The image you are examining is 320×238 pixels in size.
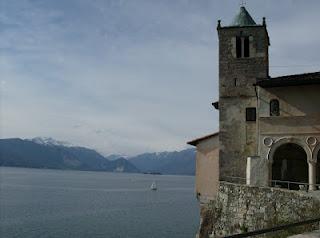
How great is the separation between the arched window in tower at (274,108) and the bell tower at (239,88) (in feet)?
5.52

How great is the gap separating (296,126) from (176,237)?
31.3 meters

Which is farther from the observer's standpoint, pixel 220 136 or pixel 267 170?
pixel 220 136

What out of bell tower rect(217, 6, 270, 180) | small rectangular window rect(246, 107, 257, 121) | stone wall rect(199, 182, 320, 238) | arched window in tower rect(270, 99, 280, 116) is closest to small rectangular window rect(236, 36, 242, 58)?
bell tower rect(217, 6, 270, 180)

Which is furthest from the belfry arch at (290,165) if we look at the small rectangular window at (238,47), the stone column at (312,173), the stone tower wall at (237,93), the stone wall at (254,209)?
the small rectangular window at (238,47)

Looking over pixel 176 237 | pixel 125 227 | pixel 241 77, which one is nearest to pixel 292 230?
pixel 241 77

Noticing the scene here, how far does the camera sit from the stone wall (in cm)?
2220

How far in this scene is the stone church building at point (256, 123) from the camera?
27.9m

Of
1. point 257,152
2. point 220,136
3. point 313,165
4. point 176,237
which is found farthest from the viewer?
point 176,237

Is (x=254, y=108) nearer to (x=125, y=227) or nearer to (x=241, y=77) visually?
(x=241, y=77)

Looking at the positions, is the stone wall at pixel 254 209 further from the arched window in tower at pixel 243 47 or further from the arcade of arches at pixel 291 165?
the arched window in tower at pixel 243 47

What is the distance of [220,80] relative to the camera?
32188mm

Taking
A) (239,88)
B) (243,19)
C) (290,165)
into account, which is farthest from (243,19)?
(290,165)

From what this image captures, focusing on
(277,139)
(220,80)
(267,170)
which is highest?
(220,80)

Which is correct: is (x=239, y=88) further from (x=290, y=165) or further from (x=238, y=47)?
(x=290, y=165)
